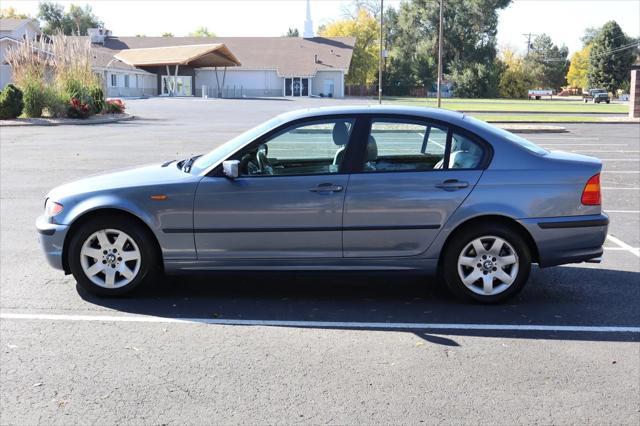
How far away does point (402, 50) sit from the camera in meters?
89.2

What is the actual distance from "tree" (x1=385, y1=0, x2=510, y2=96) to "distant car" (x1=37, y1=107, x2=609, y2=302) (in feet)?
261

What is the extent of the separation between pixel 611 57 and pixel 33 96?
81.8 meters

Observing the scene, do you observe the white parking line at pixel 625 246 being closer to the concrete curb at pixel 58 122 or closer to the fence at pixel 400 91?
the concrete curb at pixel 58 122

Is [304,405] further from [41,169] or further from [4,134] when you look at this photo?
[4,134]

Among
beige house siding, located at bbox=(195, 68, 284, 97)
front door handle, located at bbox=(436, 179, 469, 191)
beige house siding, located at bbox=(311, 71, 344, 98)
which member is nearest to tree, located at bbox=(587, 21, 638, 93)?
beige house siding, located at bbox=(311, 71, 344, 98)

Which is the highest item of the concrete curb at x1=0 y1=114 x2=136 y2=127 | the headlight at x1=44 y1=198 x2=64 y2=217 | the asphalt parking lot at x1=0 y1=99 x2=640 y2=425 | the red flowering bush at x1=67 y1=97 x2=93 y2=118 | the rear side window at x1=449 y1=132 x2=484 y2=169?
the red flowering bush at x1=67 y1=97 x2=93 y2=118

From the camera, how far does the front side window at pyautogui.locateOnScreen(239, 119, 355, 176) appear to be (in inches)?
235

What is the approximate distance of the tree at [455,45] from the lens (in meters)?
83.6

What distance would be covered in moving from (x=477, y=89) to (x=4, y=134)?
66803 mm

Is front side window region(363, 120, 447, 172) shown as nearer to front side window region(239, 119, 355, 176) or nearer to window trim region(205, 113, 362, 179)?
window trim region(205, 113, 362, 179)

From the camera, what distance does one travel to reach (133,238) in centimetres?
588

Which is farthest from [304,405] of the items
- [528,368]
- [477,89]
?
[477,89]

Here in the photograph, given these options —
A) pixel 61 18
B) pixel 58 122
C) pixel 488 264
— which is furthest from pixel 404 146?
pixel 61 18

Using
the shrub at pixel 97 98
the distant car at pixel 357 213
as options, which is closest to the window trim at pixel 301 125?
the distant car at pixel 357 213
